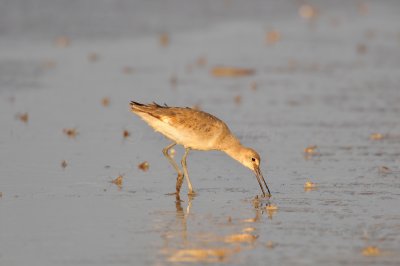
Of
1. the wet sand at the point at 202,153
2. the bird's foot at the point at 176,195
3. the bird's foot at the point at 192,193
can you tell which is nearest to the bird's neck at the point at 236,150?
the wet sand at the point at 202,153

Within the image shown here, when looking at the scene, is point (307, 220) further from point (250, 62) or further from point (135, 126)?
point (250, 62)

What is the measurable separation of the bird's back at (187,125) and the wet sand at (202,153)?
20.7 inches

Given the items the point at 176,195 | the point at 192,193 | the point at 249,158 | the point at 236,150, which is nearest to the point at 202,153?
the point at 236,150

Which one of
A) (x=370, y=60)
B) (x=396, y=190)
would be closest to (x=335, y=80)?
(x=370, y=60)

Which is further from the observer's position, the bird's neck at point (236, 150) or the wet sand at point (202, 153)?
the bird's neck at point (236, 150)

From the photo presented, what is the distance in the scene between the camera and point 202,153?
13547mm

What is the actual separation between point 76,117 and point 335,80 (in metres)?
5.84

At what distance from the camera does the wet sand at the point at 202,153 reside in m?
9.01

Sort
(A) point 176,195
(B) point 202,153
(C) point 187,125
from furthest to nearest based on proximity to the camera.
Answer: (B) point 202,153 → (C) point 187,125 → (A) point 176,195

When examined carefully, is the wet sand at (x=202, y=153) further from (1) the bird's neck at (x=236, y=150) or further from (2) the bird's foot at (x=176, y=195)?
(1) the bird's neck at (x=236, y=150)

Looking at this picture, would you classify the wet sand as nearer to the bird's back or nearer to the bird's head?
the bird's head

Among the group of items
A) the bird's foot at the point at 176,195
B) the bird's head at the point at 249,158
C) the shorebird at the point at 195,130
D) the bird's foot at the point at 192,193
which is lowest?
the bird's foot at the point at 176,195

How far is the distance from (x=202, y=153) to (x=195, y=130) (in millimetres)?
1995

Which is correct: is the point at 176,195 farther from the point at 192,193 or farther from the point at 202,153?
the point at 202,153
